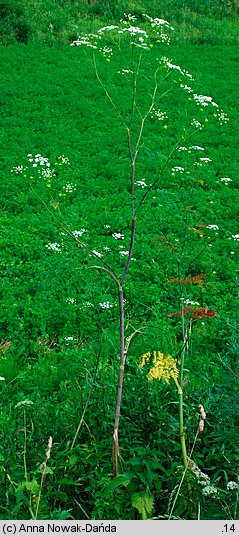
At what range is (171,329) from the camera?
5.51 metres

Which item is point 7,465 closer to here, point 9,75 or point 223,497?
point 223,497

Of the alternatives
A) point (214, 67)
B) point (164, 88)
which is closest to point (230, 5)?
point (214, 67)

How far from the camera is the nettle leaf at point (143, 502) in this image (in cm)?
252

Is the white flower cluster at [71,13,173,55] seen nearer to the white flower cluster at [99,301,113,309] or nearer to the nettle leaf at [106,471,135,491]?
the white flower cluster at [99,301,113,309]

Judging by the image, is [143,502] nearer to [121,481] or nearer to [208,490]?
[121,481]

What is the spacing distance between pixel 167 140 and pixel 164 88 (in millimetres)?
2591

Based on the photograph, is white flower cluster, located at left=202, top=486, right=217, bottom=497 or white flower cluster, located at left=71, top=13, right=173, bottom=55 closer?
white flower cluster, located at left=202, top=486, right=217, bottom=497


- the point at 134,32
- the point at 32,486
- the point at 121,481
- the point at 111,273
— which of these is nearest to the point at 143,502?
the point at 121,481

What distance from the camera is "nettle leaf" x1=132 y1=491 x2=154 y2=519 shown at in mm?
2523

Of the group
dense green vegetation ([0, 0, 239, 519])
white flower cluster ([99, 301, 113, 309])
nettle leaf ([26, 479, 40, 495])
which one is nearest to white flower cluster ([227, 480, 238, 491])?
dense green vegetation ([0, 0, 239, 519])

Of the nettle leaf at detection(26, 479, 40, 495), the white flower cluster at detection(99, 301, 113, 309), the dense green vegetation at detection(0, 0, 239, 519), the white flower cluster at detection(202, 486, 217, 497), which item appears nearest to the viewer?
the nettle leaf at detection(26, 479, 40, 495)

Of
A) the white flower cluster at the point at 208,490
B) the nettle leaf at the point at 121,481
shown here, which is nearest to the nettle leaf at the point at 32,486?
the nettle leaf at the point at 121,481

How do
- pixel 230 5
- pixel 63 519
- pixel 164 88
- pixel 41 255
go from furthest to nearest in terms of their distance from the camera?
1. pixel 230 5
2. pixel 164 88
3. pixel 41 255
4. pixel 63 519

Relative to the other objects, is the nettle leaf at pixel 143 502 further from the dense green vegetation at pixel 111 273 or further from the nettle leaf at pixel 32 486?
the nettle leaf at pixel 32 486
